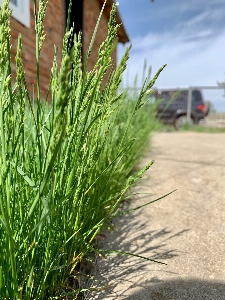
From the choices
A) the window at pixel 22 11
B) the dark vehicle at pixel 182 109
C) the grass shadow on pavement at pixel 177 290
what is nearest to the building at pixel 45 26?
the window at pixel 22 11

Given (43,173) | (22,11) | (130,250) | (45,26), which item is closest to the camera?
(43,173)

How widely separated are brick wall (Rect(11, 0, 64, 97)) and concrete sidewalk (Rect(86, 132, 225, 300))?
2.49 metres

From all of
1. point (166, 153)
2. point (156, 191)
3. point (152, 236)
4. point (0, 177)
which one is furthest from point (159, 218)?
point (166, 153)

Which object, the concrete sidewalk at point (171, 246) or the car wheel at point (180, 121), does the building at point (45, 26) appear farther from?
the car wheel at point (180, 121)

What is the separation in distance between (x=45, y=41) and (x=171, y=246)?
158 inches

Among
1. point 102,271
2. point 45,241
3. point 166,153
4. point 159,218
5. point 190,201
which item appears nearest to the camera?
point 45,241

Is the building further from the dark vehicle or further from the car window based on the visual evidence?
the car window

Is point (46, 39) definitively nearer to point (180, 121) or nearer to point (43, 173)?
point (43, 173)

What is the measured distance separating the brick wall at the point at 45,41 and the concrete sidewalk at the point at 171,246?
8.18 ft

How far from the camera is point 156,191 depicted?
1.89 meters

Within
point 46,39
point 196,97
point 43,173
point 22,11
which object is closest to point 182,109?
point 196,97

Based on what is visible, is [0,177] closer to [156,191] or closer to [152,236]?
[152,236]

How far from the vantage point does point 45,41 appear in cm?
420

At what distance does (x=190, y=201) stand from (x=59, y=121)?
4.89 feet
